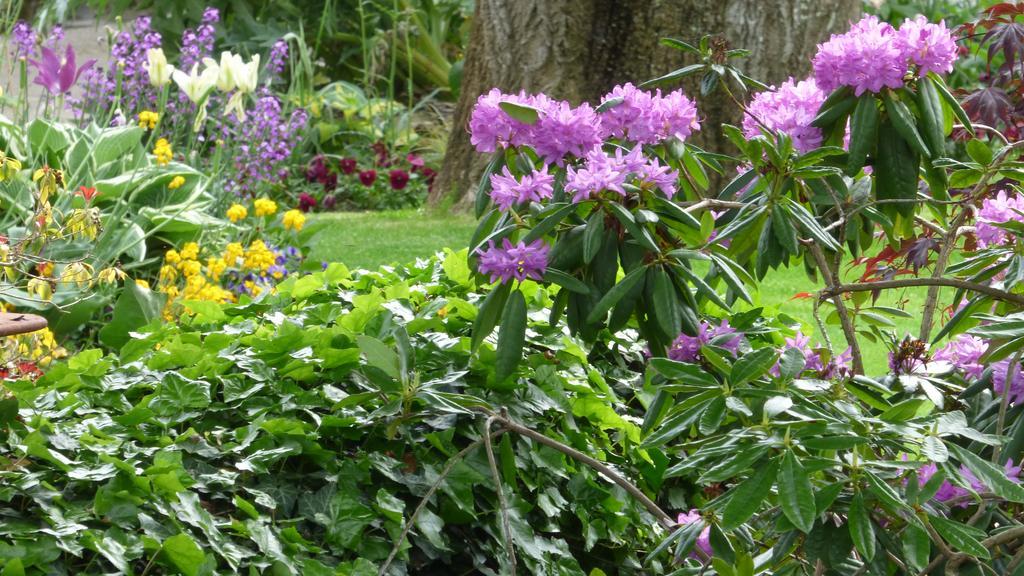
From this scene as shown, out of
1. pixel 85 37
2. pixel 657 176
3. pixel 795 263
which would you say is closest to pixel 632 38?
pixel 795 263

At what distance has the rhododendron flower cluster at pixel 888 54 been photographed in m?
1.86

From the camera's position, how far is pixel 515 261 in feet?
5.99

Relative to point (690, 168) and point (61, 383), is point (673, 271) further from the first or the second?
point (61, 383)

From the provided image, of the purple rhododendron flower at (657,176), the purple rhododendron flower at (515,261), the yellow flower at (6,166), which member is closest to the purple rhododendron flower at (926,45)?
the purple rhododendron flower at (657,176)

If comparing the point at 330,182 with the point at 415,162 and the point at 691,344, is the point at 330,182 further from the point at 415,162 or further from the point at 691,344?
the point at 691,344

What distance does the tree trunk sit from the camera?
560cm

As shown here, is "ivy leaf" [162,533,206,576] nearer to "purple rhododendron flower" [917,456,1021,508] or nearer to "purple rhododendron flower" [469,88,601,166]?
"purple rhododendron flower" [469,88,601,166]

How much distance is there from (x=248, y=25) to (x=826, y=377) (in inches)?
364

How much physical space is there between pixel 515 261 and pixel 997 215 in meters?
0.93

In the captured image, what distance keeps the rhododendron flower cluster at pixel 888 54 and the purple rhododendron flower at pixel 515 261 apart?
0.56 meters

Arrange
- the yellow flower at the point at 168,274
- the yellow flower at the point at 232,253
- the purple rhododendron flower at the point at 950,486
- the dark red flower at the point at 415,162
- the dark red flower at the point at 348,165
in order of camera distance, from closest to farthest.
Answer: the purple rhododendron flower at the point at 950,486
the yellow flower at the point at 168,274
the yellow flower at the point at 232,253
the dark red flower at the point at 348,165
the dark red flower at the point at 415,162

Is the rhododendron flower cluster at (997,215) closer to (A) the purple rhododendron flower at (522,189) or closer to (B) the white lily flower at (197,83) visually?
(A) the purple rhododendron flower at (522,189)

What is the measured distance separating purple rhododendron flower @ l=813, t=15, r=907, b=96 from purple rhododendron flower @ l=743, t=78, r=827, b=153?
0.10 metres

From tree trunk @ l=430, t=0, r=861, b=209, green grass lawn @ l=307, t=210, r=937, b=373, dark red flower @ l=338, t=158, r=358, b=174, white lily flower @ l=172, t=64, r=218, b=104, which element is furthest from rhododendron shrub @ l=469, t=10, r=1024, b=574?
dark red flower @ l=338, t=158, r=358, b=174
